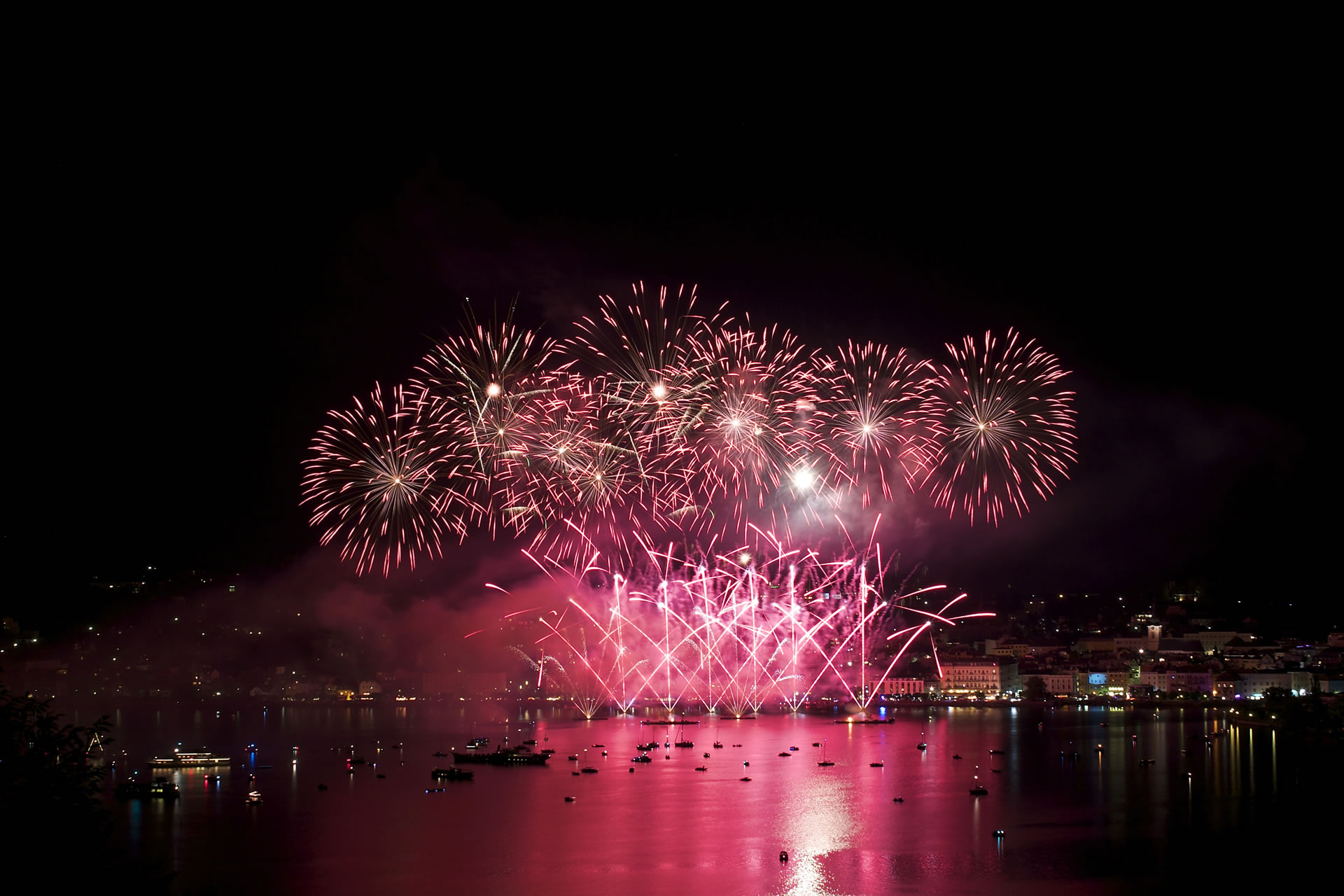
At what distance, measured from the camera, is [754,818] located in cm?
1562

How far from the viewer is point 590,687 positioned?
131 ft

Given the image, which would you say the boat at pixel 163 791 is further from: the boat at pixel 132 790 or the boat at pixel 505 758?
the boat at pixel 505 758

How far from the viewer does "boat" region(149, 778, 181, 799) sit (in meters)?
17.9

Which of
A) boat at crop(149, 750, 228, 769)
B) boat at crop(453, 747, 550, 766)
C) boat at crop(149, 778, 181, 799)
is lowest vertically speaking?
boat at crop(453, 747, 550, 766)

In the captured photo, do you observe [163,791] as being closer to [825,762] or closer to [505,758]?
[505,758]

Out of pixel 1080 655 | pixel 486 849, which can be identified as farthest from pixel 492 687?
pixel 486 849

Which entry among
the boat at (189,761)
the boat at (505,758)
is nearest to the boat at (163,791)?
the boat at (189,761)

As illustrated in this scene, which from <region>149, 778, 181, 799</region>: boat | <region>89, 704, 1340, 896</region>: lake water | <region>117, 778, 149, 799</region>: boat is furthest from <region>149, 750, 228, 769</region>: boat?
<region>149, 778, 181, 799</region>: boat

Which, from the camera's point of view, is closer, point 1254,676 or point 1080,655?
point 1254,676

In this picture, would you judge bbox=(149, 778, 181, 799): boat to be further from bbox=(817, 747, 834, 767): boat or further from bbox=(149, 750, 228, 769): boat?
bbox=(817, 747, 834, 767): boat

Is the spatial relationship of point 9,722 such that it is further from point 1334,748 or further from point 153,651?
point 153,651

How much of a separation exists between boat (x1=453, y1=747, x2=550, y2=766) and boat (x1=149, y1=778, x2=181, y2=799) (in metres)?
6.13

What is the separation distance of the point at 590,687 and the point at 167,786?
22629 millimetres

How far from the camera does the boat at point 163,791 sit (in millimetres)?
17906
